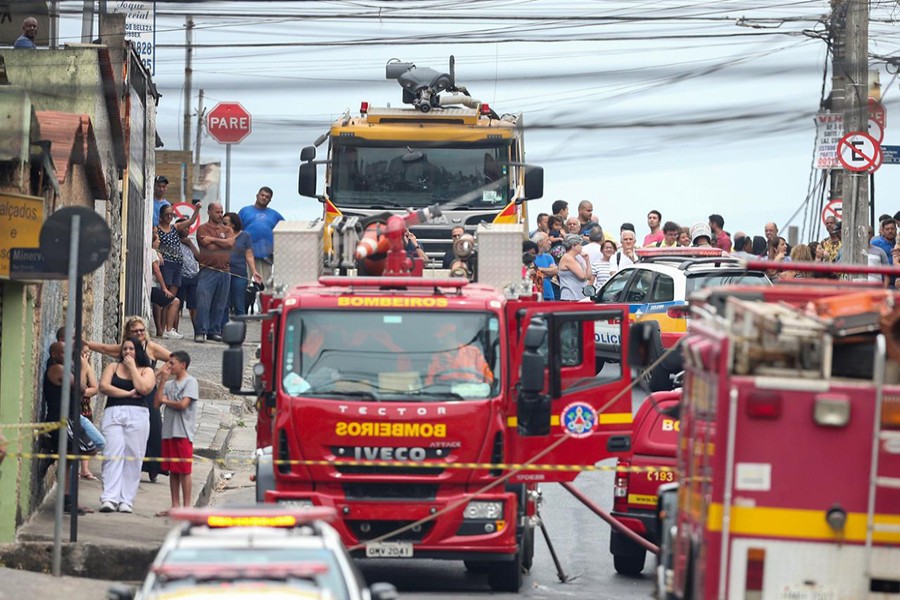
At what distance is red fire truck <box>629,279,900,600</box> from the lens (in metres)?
9.70

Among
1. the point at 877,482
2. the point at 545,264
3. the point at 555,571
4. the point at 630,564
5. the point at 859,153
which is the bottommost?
the point at 555,571

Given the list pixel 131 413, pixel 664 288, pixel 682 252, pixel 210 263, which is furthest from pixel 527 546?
pixel 210 263

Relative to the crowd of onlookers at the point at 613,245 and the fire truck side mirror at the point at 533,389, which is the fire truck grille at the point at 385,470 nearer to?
the fire truck side mirror at the point at 533,389

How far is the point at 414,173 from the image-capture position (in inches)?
930

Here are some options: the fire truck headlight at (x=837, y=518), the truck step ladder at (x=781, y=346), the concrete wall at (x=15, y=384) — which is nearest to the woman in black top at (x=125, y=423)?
the concrete wall at (x=15, y=384)

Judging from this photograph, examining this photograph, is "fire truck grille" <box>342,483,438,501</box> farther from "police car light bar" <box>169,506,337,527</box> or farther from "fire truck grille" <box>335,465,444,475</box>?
"police car light bar" <box>169,506,337,527</box>

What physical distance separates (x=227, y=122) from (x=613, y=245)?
852cm

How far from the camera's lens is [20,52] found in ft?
65.6

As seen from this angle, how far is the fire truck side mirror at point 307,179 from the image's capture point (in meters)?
23.6

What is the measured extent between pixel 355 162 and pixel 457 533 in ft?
35.0

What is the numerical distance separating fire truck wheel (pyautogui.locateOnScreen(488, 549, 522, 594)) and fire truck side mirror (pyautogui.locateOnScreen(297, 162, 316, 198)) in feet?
33.0

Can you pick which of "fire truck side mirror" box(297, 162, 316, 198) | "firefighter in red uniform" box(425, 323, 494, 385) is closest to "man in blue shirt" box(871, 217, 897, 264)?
"fire truck side mirror" box(297, 162, 316, 198)

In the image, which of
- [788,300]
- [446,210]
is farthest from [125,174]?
[788,300]

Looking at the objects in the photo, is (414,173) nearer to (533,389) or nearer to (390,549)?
(533,389)
